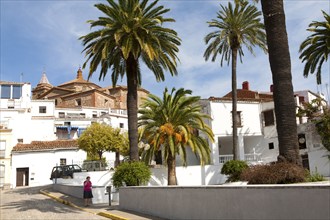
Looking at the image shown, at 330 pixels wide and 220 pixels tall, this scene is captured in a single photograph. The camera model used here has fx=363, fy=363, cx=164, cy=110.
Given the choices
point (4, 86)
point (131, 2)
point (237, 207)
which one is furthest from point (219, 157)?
point (4, 86)

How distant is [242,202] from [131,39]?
12853 mm

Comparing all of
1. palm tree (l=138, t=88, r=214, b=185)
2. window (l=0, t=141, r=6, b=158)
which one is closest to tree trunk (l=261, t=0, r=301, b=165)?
palm tree (l=138, t=88, r=214, b=185)

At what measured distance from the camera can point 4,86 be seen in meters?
60.0

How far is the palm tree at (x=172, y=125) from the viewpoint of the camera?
26281 mm

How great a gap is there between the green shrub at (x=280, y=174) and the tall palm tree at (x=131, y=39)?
9.59 m

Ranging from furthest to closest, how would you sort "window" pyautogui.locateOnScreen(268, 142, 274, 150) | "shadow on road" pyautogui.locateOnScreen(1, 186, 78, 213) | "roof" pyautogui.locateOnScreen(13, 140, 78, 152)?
"roof" pyautogui.locateOnScreen(13, 140, 78, 152)
"window" pyautogui.locateOnScreen(268, 142, 274, 150)
"shadow on road" pyautogui.locateOnScreen(1, 186, 78, 213)

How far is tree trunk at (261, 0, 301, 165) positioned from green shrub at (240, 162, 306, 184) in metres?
0.44

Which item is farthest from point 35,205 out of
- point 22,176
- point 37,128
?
point 37,128

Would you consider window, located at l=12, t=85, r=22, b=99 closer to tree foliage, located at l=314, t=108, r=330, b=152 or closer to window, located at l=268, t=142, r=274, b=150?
window, located at l=268, t=142, r=274, b=150

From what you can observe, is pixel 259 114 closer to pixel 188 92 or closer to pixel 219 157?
pixel 219 157

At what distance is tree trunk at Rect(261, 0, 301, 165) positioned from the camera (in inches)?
486

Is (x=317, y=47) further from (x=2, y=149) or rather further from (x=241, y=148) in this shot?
(x=2, y=149)

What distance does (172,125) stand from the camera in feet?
87.5

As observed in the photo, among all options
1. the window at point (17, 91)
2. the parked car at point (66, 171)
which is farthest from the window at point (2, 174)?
the window at point (17, 91)
